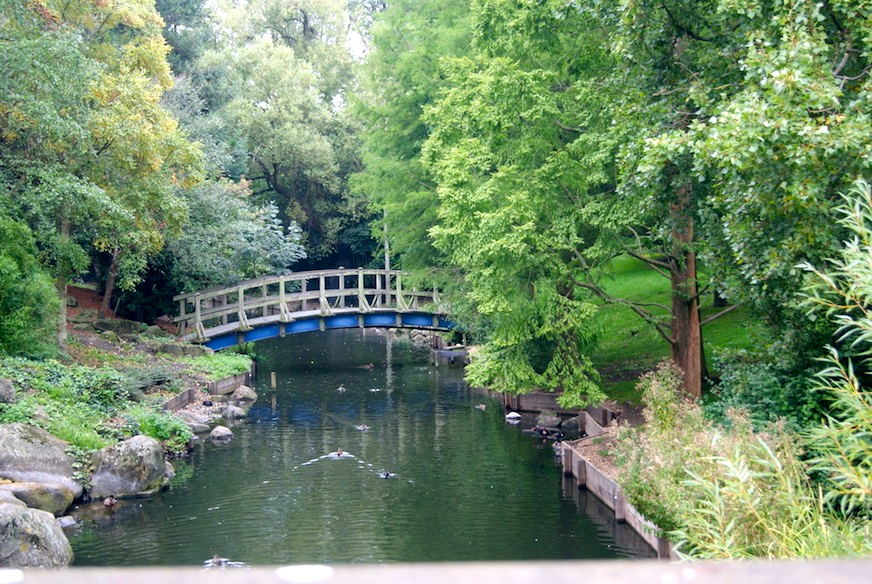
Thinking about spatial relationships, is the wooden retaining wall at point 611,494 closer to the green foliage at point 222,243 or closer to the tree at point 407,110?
the tree at point 407,110

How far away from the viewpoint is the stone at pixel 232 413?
22.7 m

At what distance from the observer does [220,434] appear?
2039cm

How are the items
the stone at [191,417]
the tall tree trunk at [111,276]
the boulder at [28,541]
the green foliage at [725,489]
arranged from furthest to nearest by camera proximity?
the tall tree trunk at [111,276], the stone at [191,417], the boulder at [28,541], the green foliage at [725,489]

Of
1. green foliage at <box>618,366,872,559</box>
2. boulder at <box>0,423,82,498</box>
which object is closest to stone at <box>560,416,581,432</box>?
green foliage at <box>618,366,872,559</box>

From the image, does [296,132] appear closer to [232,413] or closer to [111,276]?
[111,276]

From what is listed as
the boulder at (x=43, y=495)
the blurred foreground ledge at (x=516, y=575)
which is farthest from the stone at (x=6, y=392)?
the blurred foreground ledge at (x=516, y=575)

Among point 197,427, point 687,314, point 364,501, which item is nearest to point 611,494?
point 364,501

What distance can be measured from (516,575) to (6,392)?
56.4ft

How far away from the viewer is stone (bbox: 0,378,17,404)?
16.3 meters

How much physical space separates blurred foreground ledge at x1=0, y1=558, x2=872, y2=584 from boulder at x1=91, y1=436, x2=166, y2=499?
1522 cm

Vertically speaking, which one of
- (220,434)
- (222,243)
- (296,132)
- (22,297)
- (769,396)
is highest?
(296,132)

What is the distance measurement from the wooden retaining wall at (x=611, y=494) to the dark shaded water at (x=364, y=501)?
193 mm

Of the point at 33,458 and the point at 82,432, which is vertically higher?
the point at 82,432

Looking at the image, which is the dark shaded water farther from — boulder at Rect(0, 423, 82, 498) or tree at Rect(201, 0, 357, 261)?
tree at Rect(201, 0, 357, 261)
